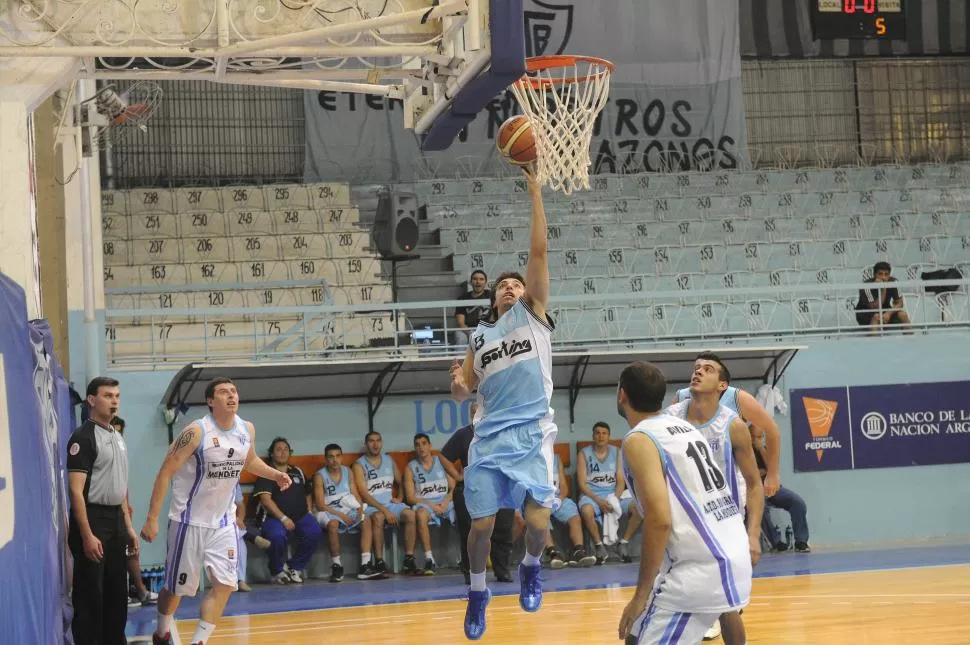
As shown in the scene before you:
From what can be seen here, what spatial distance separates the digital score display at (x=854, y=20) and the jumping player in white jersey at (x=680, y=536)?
17.4 metres

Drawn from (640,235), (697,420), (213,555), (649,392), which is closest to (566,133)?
(697,420)

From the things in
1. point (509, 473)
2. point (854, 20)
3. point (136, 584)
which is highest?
point (854, 20)

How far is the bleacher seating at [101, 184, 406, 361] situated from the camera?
17.4 meters

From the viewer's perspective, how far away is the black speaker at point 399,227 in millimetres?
16734

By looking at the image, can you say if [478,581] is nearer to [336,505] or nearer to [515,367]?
[515,367]

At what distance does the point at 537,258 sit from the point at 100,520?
379 cm

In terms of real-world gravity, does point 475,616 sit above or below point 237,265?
below

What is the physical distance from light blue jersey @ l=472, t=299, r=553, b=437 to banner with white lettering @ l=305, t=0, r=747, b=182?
12942 millimetres

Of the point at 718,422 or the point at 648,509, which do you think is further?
the point at 718,422

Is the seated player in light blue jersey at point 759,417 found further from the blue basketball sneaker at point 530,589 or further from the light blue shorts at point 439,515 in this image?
the light blue shorts at point 439,515

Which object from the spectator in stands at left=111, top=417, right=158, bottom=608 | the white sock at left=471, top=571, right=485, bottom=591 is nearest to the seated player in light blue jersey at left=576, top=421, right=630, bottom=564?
the spectator in stands at left=111, top=417, right=158, bottom=608

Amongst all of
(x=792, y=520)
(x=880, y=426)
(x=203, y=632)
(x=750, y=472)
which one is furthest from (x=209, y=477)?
(x=880, y=426)

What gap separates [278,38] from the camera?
25.1ft

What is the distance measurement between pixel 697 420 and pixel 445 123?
257cm
